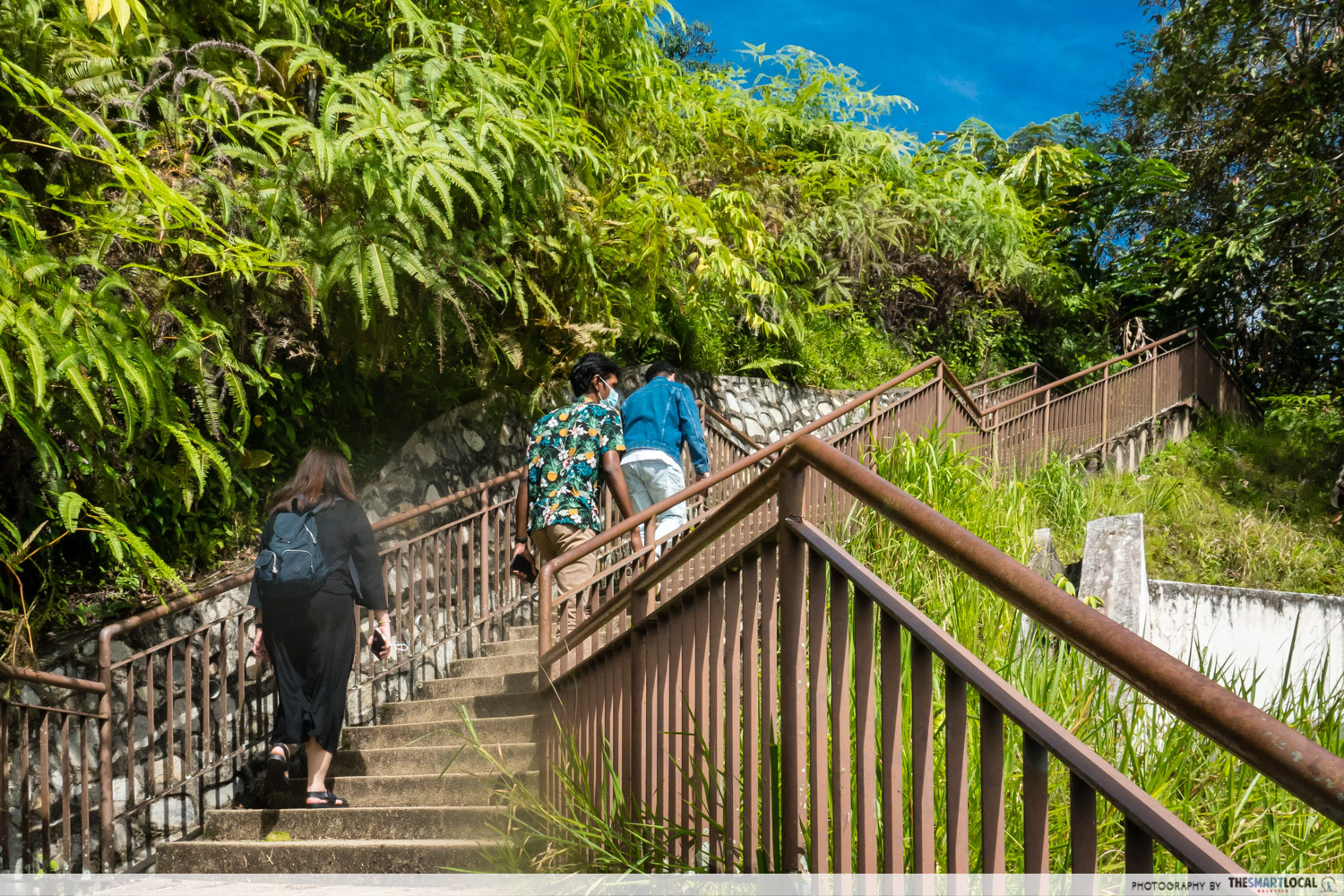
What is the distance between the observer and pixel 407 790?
14.9ft

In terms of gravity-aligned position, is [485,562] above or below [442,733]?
above

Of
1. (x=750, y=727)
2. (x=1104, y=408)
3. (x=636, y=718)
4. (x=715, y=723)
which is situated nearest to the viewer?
(x=750, y=727)

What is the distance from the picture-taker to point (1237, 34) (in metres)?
10.2

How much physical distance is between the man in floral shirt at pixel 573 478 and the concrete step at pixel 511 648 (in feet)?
3.39

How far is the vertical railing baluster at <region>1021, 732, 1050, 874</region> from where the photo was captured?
1185mm

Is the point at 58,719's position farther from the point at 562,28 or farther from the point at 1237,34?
the point at 1237,34

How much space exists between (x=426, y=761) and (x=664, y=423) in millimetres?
2403

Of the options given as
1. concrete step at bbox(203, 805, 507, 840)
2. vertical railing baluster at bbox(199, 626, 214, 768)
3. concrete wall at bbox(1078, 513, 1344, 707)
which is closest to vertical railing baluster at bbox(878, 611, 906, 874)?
concrete step at bbox(203, 805, 507, 840)

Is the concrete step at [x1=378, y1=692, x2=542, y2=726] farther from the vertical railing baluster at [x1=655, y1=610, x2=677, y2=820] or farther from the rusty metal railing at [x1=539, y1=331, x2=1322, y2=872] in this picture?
the vertical railing baluster at [x1=655, y1=610, x2=677, y2=820]

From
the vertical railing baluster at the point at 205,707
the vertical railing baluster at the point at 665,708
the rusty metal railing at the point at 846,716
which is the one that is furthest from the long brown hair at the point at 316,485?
the vertical railing baluster at the point at 665,708

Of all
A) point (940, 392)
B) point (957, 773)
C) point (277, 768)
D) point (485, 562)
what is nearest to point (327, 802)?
point (277, 768)

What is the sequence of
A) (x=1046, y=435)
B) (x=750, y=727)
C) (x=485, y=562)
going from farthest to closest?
(x=1046, y=435) < (x=485, y=562) < (x=750, y=727)

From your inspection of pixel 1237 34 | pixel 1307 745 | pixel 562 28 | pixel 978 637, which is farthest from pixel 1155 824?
pixel 1237 34

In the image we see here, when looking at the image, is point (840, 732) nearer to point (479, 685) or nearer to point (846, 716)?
point (846, 716)
